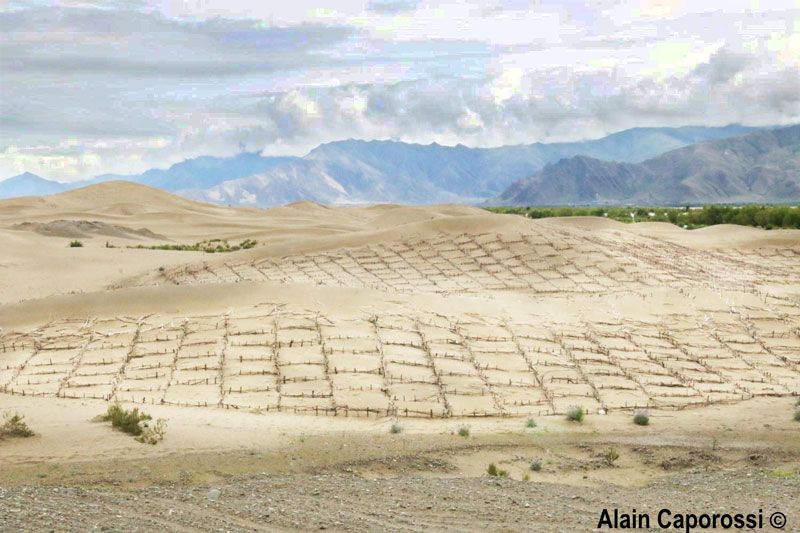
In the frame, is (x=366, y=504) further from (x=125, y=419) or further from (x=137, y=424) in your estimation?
(x=125, y=419)

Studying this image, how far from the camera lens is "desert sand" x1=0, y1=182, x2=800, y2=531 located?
837cm

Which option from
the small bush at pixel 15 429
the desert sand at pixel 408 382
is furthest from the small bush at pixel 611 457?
the small bush at pixel 15 429

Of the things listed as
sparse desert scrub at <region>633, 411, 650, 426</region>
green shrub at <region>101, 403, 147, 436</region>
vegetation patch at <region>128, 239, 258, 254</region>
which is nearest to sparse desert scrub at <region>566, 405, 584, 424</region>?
sparse desert scrub at <region>633, 411, 650, 426</region>

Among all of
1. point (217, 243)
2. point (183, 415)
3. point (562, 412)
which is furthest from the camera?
point (217, 243)

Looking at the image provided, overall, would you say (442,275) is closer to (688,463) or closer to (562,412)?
(562,412)

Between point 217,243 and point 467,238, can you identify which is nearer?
point 467,238

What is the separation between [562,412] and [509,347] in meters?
3.27

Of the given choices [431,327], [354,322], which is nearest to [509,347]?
[431,327]

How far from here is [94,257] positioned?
32.1m

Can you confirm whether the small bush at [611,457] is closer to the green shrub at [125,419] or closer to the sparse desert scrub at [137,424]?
the sparse desert scrub at [137,424]

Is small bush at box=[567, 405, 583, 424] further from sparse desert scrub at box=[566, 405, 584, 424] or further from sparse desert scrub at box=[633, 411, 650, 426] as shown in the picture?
sparse desert scrub at box=[633, 411, 650, 426]

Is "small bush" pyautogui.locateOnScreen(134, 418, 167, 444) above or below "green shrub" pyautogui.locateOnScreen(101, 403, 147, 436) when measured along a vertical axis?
below

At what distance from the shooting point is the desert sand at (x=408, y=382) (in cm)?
837

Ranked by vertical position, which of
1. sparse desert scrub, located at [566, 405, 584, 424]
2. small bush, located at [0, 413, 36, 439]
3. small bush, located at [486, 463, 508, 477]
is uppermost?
small bush, located at [0, 413, 36, 439]
